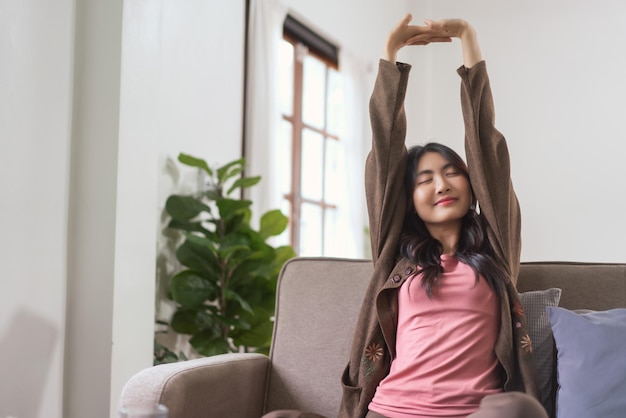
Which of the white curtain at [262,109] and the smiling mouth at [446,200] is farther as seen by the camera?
the white curtain at [262,109]

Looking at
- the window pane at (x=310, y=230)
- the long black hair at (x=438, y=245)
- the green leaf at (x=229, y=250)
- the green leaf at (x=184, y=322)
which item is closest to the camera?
the long black hair at (x=438, y=245)

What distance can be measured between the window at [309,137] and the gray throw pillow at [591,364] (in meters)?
2.99

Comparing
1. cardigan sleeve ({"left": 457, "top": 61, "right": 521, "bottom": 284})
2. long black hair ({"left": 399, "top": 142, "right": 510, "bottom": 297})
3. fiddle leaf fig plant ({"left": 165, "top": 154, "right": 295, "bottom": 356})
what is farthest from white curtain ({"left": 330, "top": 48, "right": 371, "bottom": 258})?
cardigan sleeve ({"left": 457, "top": 61, "right": 521, "bottom": 284})

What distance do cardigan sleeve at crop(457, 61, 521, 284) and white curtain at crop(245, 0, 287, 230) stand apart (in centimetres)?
239

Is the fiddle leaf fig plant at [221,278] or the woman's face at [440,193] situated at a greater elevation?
the woman's face at [440,193]

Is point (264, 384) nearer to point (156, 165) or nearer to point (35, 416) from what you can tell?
point (35, 416)

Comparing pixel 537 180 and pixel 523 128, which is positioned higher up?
pixel 523 128

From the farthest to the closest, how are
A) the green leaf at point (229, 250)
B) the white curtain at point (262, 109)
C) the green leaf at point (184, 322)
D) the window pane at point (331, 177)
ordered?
the window pane at point (331, 177) → the white curtain at point (262, 109) → the green leaf at point (184, 322) → the green leaf at point (229, 250)

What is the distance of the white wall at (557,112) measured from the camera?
5.74m

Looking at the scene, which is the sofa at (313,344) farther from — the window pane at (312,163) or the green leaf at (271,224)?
the window pane at (312,163)

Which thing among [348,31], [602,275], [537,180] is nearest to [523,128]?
[537,180]

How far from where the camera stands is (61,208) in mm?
2594

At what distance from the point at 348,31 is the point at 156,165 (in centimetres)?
302

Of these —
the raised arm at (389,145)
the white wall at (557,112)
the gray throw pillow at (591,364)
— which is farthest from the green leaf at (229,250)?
the white wall at (557,112)
